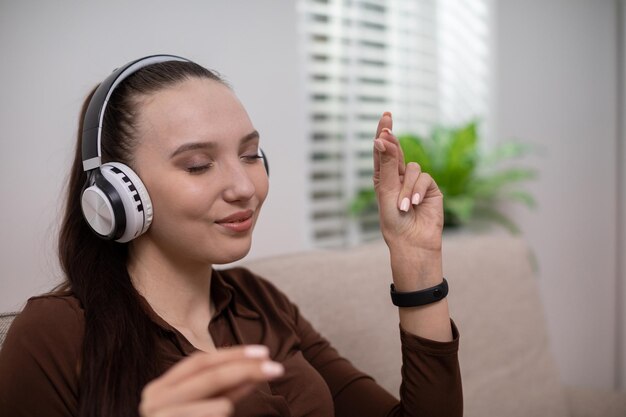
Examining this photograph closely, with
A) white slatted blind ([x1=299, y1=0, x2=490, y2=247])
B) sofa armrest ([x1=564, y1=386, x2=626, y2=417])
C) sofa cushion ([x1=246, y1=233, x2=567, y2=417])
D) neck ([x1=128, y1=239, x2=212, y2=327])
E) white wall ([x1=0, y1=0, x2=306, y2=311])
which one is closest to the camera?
neck ([x1=128, y1=239, x2=212, y2=327])

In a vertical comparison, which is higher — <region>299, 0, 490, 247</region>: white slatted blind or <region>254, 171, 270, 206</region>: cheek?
<region>299, 0, 490, 247</region>: white slatted blind

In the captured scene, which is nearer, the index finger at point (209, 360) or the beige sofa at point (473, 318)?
the index finger at point (209, 360)

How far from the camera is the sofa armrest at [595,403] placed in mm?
1653

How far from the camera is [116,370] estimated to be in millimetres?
905

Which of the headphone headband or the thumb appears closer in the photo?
the headphone headband

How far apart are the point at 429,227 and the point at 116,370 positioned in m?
0.60

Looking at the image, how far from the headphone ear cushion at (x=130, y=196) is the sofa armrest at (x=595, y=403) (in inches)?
54.0

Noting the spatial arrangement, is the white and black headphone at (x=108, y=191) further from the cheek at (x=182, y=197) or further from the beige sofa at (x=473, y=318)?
the beige sofa at (x=473, y=318)

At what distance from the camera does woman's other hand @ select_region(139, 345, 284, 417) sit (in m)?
0.62

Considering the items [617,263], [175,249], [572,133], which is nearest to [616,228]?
[617,263]

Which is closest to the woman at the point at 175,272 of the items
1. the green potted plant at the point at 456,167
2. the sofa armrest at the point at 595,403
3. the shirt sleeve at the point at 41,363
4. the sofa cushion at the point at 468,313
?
the shirt sleeve at the point at 41,363

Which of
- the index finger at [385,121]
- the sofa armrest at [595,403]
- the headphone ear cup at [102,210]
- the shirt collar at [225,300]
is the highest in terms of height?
the index finger at [385,121]

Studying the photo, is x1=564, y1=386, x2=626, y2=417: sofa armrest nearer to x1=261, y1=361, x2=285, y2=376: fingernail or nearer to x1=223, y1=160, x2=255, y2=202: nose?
x1=223, y1=160, x2=255, y2=202: nose

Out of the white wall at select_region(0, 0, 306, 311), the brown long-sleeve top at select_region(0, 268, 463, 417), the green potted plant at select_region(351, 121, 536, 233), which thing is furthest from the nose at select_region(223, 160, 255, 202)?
the green potted plant at select_region(351, 121, 536, 233)
